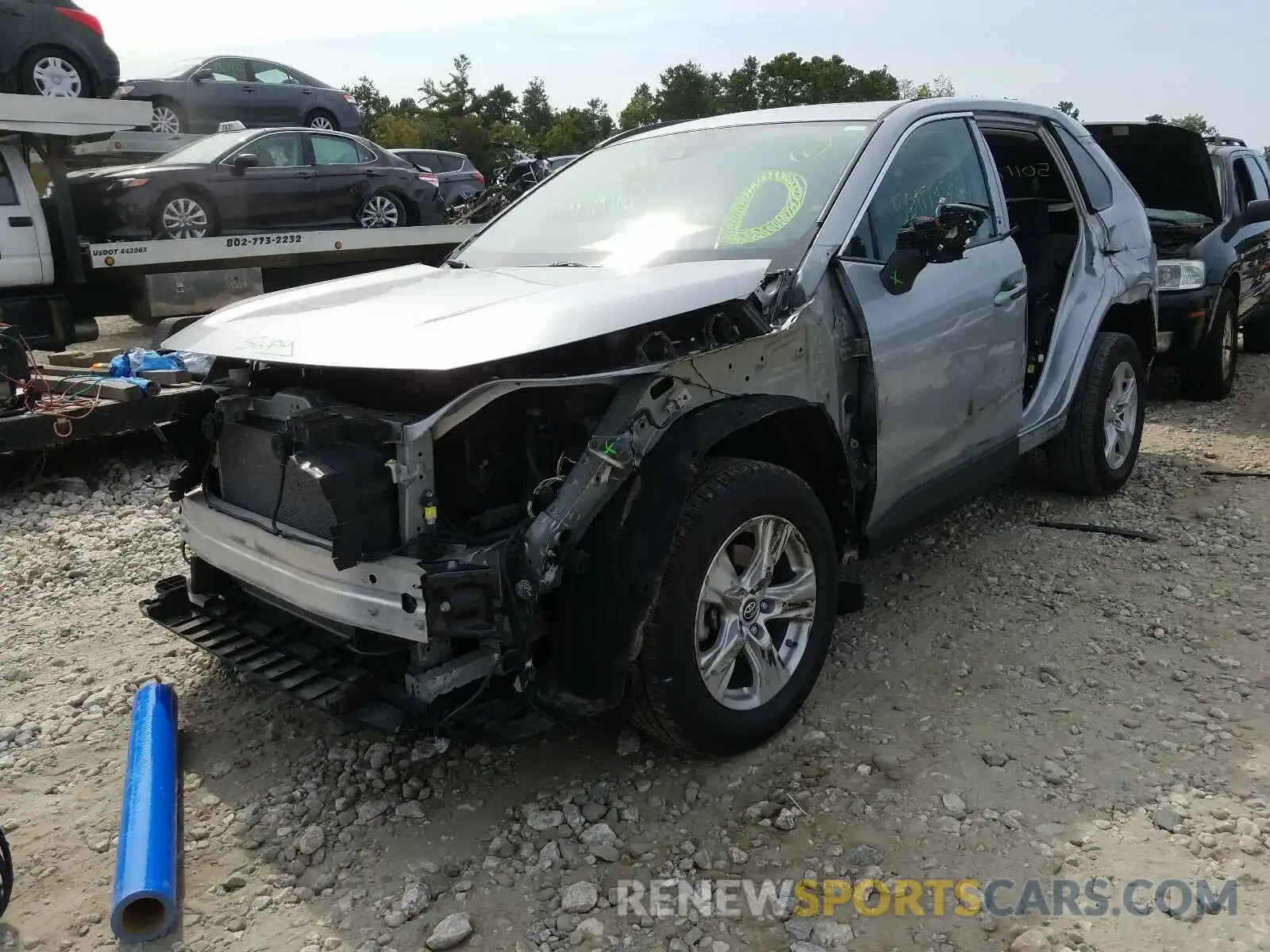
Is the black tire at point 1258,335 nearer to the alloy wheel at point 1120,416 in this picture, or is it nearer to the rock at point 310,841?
the alloy wheel at point 1120,416

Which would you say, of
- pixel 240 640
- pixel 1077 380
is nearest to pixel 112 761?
pixel 240 640

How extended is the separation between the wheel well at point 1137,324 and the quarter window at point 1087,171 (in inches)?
21.8

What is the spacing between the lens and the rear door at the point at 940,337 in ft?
11.6

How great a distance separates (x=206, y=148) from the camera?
10945 millimetres

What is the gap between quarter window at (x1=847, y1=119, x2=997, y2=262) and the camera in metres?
3.60

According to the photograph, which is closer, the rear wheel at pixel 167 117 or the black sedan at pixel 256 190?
the black sedan at pixel 256 190

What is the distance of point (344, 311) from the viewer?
10.1 ft

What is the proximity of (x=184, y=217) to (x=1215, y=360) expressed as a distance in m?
9.56

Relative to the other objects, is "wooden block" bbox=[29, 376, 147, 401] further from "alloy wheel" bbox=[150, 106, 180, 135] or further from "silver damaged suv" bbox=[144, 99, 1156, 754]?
"alloy wheel" bbox=[150, 106, 180, 135]

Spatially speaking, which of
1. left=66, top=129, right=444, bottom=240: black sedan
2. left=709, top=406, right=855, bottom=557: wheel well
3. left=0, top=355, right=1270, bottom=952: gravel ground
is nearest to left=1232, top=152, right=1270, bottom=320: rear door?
left=0, top=355, right=1270, bottom=952: gravel ground

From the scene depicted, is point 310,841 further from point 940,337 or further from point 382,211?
point 382,211

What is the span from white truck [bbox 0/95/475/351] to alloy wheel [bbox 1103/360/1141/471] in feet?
25.3

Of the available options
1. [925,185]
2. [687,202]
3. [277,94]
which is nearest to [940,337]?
[925,185]

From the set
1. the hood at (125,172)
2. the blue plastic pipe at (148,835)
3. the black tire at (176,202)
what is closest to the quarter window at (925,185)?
the blue plastic pipe at (148,835)
